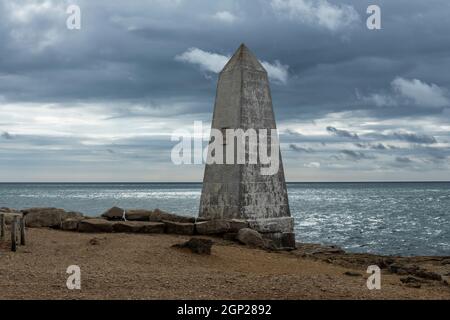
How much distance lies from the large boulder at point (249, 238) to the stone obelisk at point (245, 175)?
1.90 ft

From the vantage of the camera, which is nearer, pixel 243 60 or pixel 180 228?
pixel 180 228

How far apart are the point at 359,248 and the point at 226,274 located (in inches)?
757

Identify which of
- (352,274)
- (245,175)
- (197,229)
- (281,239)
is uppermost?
(245,175)

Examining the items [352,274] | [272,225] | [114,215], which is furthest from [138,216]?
[352,274]

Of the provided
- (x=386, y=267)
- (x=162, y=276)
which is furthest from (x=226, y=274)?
(x=386, y=267)

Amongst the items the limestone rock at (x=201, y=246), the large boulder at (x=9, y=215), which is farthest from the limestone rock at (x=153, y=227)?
the large boulder at (x=9, y=215)

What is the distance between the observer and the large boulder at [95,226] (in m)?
16.4

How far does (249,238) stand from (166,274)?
535 cm

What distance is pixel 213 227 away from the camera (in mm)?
16188

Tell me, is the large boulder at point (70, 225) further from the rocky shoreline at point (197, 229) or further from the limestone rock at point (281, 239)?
the limestone rock at point (281, 239)

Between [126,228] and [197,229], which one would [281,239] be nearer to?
[197,229]

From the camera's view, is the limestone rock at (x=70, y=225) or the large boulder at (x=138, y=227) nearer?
the large boulder at (x=138, y=227)
